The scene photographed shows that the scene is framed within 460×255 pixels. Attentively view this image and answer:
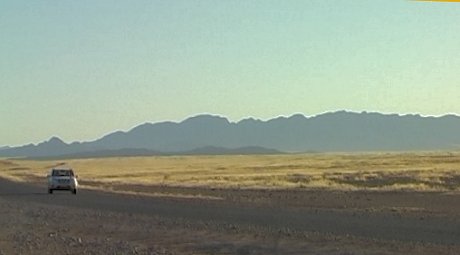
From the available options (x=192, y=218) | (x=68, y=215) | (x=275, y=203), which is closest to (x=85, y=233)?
(x=192, y=218)

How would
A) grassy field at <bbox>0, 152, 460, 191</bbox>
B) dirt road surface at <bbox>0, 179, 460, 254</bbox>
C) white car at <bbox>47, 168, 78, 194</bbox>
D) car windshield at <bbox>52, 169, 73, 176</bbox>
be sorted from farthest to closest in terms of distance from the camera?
grassy field at <bbox>0, 152, 460, 191</bbox> → car windshield at <bbox>52, 169, 73, 176</bbox> → white car at <bbox>47, 168, 78, 194</bbox> → dirt road surface at <bbox>0, 179, 460, 254</bbox>

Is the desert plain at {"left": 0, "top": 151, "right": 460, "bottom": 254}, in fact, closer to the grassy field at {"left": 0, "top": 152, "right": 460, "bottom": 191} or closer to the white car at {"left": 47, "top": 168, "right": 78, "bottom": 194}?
the white car at {"left": 47, "top": 168, "right": 78, "bottom": 194}

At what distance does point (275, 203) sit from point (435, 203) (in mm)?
6521

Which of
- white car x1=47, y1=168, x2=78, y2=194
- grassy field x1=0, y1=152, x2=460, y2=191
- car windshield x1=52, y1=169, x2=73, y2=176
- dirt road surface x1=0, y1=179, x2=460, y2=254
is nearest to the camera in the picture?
dirt road surface x1=0, y1=179, x2=460, y2=254

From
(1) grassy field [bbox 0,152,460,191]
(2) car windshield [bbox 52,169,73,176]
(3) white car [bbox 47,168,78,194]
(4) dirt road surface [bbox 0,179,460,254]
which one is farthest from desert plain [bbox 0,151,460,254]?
(1) grassy field [bbox 0,152,460,191]

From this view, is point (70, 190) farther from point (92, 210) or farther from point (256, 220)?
point (256, 220)

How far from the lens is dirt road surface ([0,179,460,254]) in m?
16.8

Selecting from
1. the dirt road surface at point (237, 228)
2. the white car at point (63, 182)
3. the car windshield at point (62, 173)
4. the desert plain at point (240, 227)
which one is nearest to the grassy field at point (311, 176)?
the car windshield at point (62, 173)

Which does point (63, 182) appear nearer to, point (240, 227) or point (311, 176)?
point (311, 176)

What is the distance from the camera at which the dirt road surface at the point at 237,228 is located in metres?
16.8

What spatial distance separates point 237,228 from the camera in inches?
829

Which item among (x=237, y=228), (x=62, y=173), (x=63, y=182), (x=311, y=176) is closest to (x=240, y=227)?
(x=237, y=228)

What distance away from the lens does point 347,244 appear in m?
17.0

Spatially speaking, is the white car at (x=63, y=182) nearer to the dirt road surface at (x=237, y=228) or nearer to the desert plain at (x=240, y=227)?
the desert plain at (x=240, y=227)
